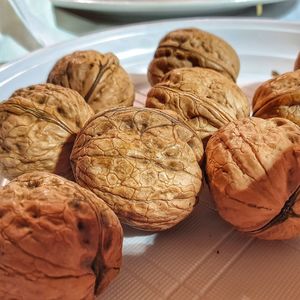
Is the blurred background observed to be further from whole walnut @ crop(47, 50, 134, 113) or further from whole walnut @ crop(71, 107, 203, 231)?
whole walnut @ crop(71, 107, 203, 231)

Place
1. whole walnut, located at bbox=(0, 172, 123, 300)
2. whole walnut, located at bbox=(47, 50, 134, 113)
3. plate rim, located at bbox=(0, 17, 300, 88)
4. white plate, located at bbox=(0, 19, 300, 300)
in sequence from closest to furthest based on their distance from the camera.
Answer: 1. whole walnut, located at bbox=(0, 172, 123, 300)
2. white plate, located at bbox=(0, 19, 300, 300)
3. whole walnut, located at bbox=(47, 50, 134, 113)
4. plate rim, located at bbox=(0, 17, 300, 88)

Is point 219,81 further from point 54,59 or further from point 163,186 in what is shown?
point 54,59

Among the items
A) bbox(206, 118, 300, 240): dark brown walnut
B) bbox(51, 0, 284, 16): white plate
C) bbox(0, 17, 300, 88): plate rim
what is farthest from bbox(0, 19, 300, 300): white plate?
bbox(51, 0, 284, 16): white plate

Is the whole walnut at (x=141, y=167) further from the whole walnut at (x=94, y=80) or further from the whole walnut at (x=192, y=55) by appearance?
the whole walnut at (x=192, y=55)

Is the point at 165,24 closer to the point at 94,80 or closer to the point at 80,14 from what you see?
the point at 80,14

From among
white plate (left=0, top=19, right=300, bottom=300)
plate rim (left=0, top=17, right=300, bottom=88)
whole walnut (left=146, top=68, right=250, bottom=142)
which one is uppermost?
whole walnut (left=146, top=68, right=250, bottom=142)

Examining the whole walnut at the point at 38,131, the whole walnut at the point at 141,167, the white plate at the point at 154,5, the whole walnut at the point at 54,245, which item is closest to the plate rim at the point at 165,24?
the white plate at the point at 154,5

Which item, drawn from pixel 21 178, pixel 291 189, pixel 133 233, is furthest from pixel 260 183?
pixel 21 178
